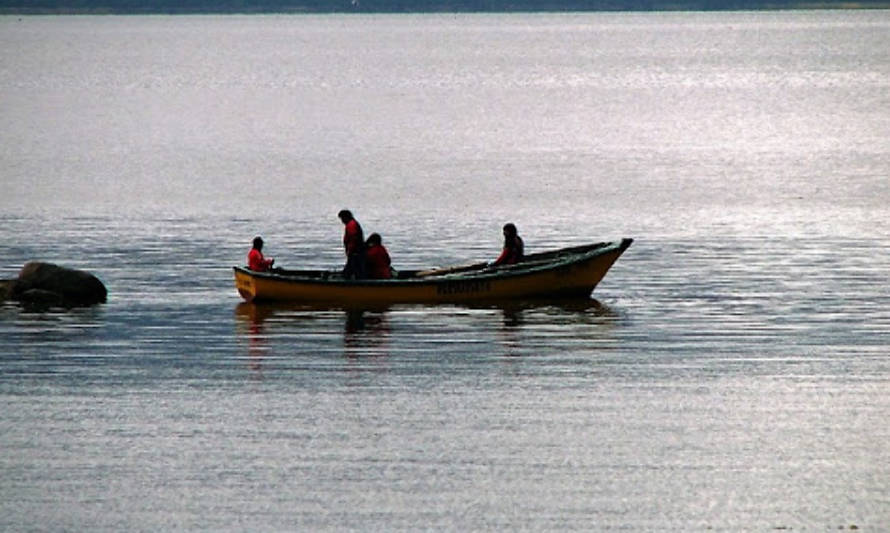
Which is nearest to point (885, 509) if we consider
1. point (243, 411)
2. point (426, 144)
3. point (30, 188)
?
point (243, 411)

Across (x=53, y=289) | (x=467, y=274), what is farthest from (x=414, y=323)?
(x=53, y=289)

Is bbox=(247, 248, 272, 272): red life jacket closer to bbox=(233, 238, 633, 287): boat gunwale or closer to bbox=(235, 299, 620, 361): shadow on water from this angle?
bbox=(233, 238, 633, 287): boat gunwale

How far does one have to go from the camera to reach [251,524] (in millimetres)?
20922

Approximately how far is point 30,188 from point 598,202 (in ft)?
68.2

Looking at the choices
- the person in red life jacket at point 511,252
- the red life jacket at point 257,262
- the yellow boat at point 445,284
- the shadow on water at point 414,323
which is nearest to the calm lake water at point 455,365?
the shadow on water at point 414,323

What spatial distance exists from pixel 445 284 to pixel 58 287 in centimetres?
768

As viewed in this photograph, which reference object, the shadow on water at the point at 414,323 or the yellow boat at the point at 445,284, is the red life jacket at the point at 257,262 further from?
the shadow on water at the point at 414,323

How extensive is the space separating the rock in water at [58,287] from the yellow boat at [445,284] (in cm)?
290

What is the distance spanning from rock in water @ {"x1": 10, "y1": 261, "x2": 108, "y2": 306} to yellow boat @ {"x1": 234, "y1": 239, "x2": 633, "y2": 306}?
2.90 meters

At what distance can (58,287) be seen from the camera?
38312 millimetres

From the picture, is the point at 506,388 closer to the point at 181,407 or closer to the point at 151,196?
the point at 181,407

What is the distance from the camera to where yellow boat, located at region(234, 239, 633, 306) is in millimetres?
37469

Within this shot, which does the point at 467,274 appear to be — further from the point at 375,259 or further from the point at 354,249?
the point at 354,249

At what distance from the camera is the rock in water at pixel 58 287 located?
38.2 meters
